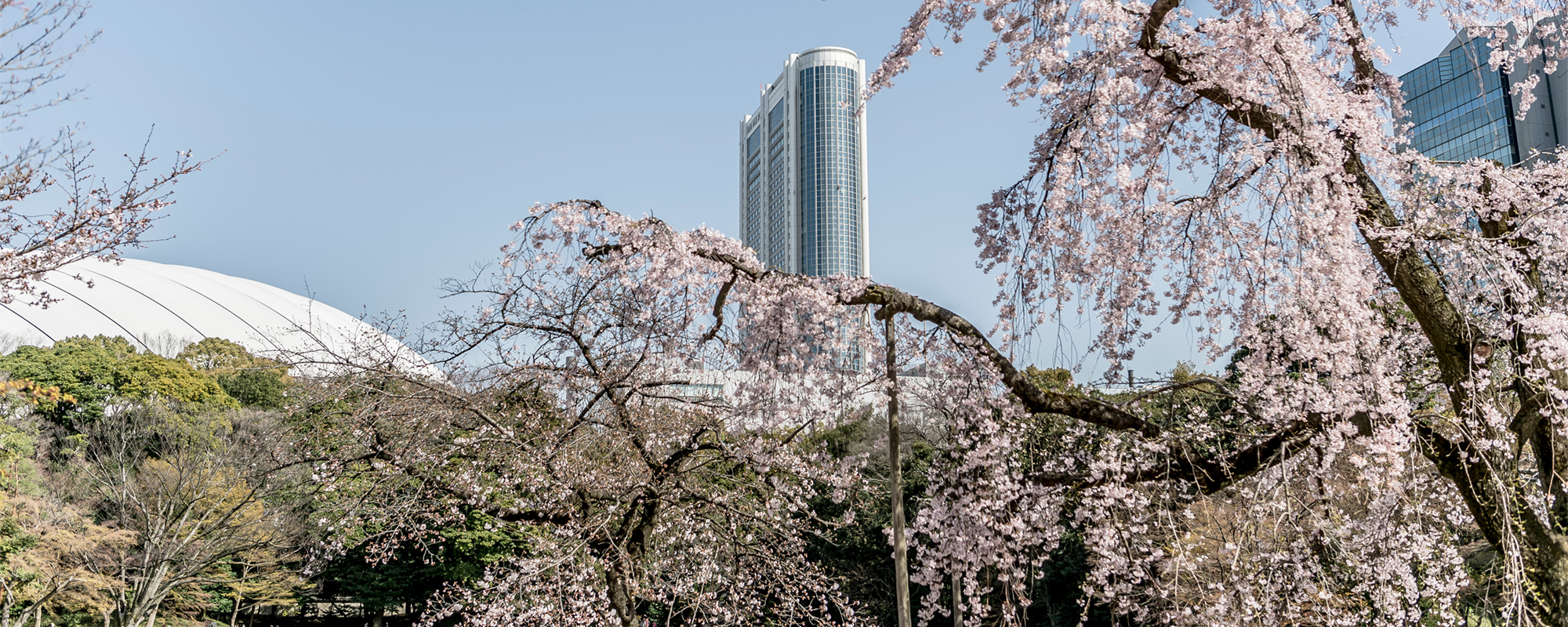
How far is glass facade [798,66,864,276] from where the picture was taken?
61719 mm

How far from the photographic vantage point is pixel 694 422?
22.3 ft

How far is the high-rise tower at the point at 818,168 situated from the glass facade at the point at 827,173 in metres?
0.06

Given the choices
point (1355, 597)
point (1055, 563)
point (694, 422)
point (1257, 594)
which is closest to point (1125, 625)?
point (1055, 563)

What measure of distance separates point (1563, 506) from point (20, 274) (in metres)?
7.46

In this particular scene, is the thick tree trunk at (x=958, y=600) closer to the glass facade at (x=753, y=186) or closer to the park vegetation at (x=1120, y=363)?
the park vegetation at (x=1120, y=363)

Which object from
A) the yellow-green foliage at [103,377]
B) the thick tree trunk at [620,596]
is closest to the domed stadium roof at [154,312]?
the yellow-green foliage at [103,377]

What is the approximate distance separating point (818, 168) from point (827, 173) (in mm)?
800

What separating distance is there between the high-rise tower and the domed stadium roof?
1312 inches

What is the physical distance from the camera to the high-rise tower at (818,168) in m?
61.9

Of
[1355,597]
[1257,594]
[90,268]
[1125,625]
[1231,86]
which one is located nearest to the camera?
[1231,86]

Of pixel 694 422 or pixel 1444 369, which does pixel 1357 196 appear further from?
pixel 694 422

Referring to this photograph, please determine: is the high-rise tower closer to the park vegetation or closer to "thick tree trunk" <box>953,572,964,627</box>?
"thick tree trunk" <box>953,572,964,627</box>

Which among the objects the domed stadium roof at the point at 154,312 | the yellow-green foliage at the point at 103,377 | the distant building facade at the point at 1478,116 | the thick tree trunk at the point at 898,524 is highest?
the distant building facade at the point at 1478,116

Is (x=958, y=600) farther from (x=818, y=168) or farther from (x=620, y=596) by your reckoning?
(x=818, y=168)
